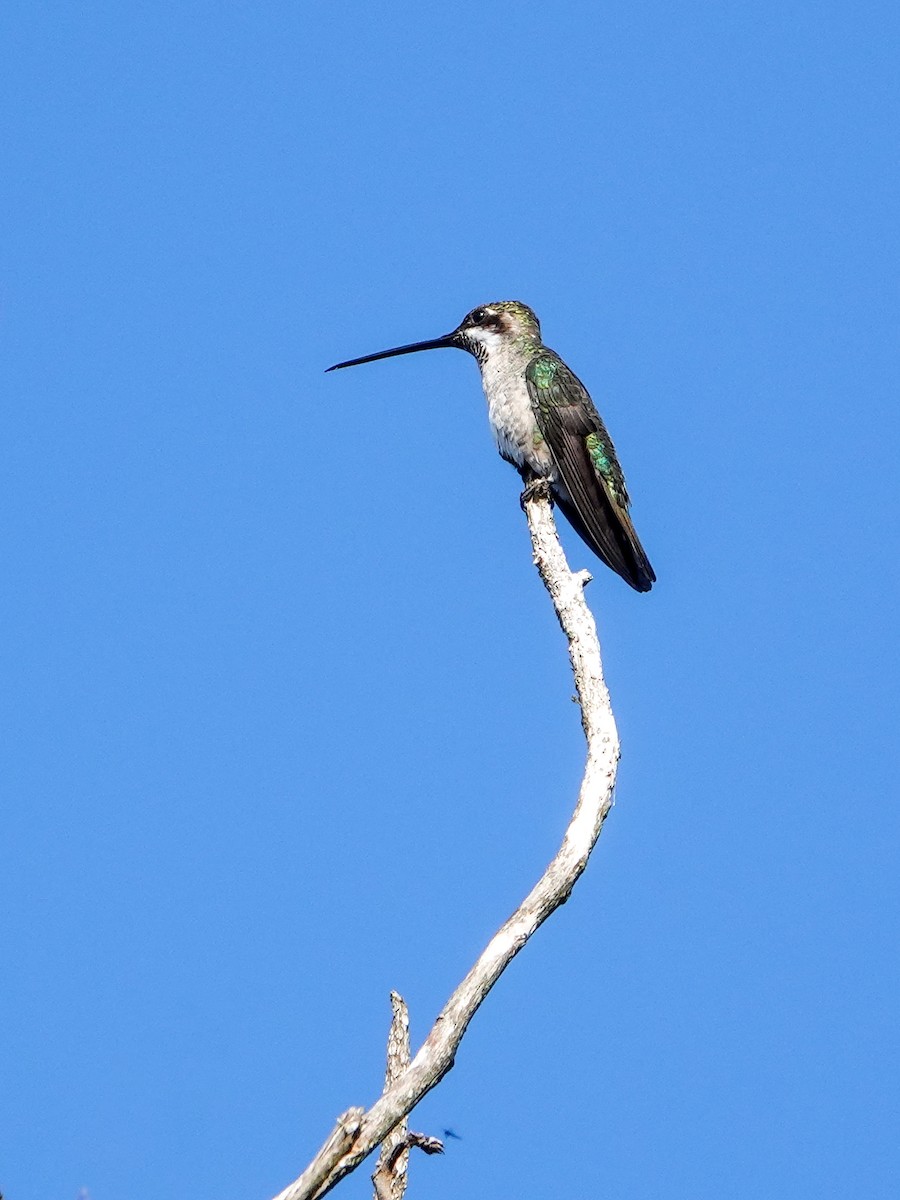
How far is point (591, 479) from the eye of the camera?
10.2m

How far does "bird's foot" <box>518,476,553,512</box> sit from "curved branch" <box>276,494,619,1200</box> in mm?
1405

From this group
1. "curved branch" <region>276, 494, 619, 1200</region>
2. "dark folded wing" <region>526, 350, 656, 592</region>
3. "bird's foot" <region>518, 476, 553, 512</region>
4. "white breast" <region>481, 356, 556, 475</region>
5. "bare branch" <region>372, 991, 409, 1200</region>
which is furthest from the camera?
"white breast" <region>481, 356, 556, 475</region>

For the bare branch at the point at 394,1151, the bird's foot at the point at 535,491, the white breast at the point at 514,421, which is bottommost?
the bare branch at the point at 394,1151

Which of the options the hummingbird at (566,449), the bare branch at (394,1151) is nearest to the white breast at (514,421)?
the hummingbird at (566,449)

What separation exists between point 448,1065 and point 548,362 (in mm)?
6120

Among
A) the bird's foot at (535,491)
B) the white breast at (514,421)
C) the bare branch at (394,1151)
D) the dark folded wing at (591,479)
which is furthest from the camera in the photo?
the white breast at (514,421)

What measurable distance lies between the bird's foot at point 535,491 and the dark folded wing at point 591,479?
22 cm

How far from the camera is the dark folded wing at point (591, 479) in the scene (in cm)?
1013

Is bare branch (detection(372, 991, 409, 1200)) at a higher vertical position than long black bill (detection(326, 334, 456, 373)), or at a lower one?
lower

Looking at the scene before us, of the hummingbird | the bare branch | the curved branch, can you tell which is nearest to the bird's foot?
the hummingbird

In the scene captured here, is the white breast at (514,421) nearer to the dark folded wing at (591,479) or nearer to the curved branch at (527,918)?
the dark folded wing at (591,479)

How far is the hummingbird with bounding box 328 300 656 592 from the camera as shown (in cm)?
1016

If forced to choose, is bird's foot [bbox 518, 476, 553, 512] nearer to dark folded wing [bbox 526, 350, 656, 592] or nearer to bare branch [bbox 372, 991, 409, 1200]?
dark folded wing [bbox 526, 350, 656, 592]

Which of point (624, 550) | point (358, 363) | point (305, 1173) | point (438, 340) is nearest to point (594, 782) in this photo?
point (305, 1173)
